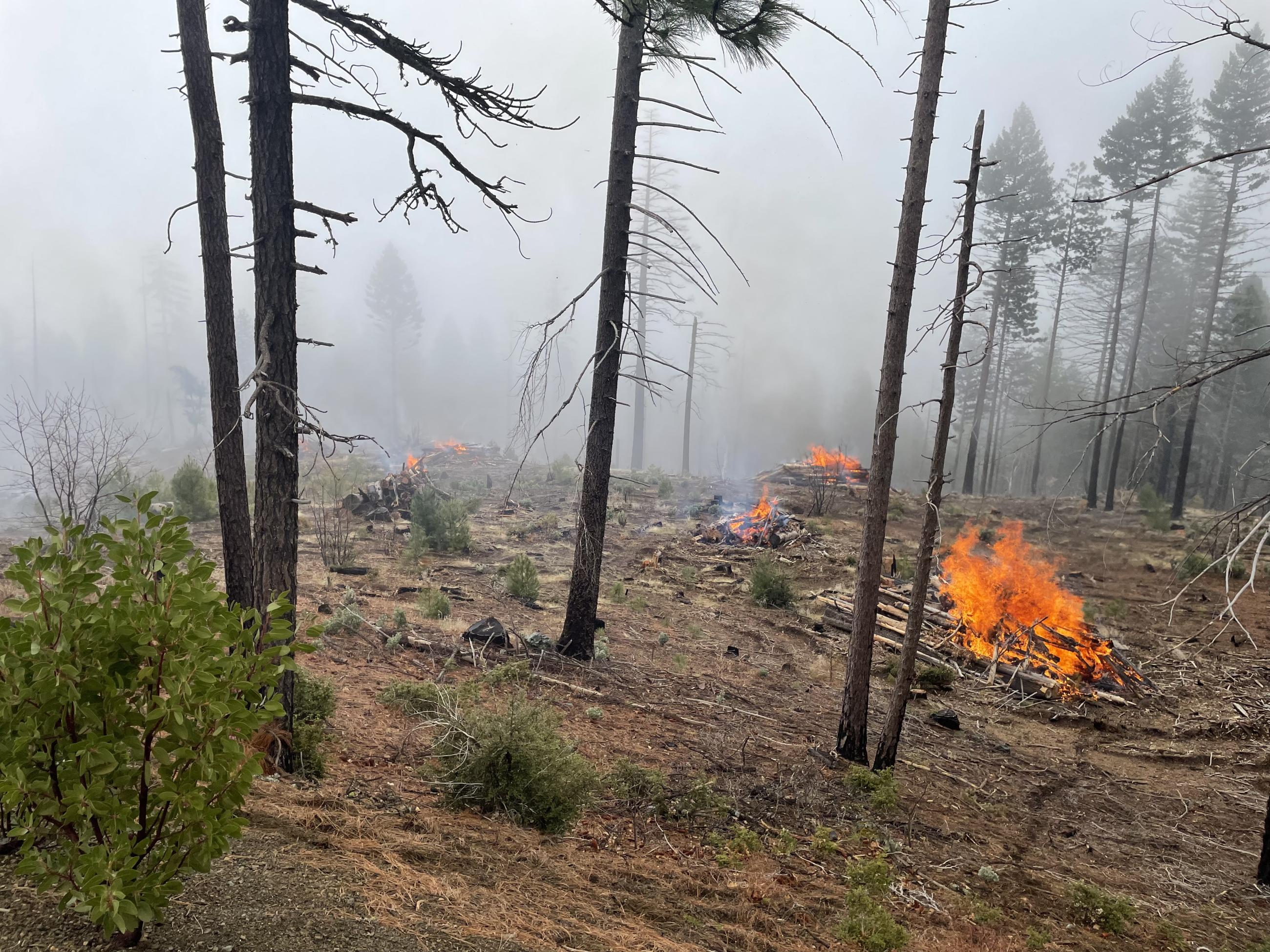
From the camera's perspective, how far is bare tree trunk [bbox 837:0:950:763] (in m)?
6.10

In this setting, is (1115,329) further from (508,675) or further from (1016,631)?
(508,675)

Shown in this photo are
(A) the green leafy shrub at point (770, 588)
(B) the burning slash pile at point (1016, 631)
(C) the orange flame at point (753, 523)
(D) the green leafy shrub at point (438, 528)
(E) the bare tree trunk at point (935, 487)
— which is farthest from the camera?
(C) the orange flame at point (753, 523)

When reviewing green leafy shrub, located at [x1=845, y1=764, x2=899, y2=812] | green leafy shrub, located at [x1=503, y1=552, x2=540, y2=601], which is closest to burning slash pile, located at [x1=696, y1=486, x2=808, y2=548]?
green leafy shrub, located at [x1=503, y1=552, x2=540, y2=601]

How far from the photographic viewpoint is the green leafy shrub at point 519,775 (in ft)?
14.9

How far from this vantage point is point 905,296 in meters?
6.39

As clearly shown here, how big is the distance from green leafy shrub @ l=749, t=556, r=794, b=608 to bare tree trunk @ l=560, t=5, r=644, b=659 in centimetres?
619

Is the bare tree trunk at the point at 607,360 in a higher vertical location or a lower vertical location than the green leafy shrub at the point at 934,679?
higher

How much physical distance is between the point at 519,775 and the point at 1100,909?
14.3 ft

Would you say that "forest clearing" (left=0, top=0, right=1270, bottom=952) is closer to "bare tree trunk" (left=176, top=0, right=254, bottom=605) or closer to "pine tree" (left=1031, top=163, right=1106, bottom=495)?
"bare tree trunk" (left=176, top=0, right=254, bottom=605)

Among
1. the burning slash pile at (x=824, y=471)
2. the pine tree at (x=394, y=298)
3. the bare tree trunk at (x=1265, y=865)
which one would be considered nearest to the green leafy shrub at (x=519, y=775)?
the bare tree trunk at (x=1265, y=865)

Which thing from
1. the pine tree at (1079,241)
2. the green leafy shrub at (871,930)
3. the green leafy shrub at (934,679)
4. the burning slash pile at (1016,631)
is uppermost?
the pine tree at (1079,241)

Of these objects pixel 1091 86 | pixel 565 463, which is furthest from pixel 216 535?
pixel 565 463

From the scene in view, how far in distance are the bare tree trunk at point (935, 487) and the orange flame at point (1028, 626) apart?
563cm

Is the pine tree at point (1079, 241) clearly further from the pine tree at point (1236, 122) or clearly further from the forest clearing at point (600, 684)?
the forest clearing at point (600, 684)
